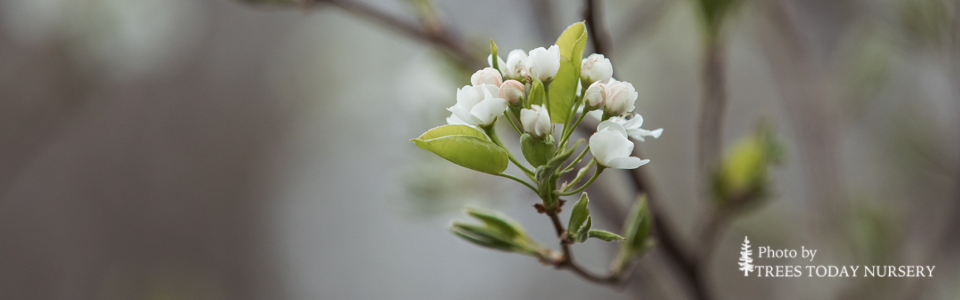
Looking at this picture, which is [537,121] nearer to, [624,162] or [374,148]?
[624,162]

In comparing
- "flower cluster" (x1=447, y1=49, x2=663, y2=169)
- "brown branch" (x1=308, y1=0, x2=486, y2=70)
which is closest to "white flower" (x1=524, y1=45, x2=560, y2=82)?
"flower cluster" (x1=447, y1=49, x2=663, y2=169)

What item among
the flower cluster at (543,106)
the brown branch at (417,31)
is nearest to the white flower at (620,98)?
the flower cluster at (543,106)

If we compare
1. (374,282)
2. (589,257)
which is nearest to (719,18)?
(589,257)

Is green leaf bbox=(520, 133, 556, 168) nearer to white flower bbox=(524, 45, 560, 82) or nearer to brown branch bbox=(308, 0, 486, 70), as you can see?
white flower bbox=(524, 45, 560, 82)

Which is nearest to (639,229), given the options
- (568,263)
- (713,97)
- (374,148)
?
(568,263)

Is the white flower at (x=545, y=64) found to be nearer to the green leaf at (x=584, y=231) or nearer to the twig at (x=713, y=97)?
the green leaf at (x=584, y=231)

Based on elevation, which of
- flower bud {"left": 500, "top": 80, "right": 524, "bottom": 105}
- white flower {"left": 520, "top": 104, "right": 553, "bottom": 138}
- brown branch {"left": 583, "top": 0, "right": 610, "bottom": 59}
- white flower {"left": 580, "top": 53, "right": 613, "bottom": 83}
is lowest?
white flower {"left": 520, "top": 104, "right": 553, "bottom": 138}

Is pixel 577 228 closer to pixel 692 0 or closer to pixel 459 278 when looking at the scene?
pixel 692 0
